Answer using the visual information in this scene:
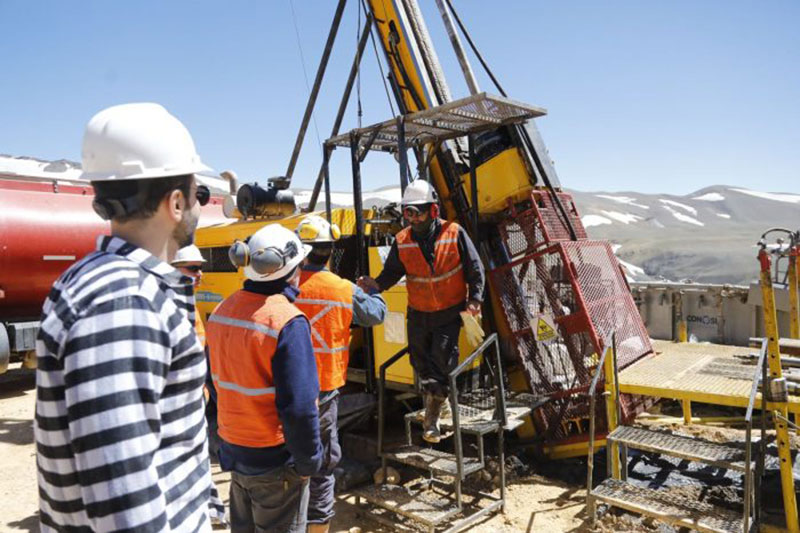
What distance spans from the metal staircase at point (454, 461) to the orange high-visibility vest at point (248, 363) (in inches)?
69.2

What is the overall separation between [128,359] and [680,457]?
4021 mm

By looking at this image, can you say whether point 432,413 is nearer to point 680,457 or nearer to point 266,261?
point 680,457

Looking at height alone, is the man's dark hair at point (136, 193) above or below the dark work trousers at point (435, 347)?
above

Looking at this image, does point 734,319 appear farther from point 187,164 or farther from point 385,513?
point 187,164

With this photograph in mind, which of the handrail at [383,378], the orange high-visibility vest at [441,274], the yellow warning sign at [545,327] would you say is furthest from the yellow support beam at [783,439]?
the handrail at [383,378]

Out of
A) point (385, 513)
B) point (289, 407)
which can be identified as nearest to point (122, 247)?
point (289, 407)

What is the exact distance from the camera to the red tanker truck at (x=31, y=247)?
7953mm

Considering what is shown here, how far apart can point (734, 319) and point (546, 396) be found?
4.73 metres

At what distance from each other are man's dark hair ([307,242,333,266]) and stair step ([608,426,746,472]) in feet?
8.22

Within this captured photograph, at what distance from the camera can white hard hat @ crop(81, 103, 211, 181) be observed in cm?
138

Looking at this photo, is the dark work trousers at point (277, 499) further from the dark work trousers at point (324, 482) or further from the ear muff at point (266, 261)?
the ear muff at point (266, 261)

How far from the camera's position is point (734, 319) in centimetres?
820

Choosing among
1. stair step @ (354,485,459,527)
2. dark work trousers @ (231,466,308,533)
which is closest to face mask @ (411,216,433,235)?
stair step @ (354,485,459,527)

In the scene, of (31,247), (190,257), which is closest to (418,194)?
(190,257)
